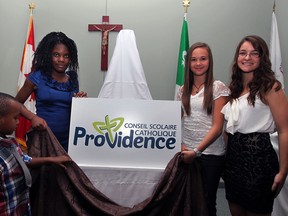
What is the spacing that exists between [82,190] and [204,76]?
99cm

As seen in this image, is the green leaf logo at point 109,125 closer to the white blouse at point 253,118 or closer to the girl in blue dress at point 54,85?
the girl in blue dress at point 54,85

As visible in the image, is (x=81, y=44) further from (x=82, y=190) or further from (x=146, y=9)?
(x=82, y=190)

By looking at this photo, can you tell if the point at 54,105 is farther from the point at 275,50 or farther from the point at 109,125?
the point at 275,50

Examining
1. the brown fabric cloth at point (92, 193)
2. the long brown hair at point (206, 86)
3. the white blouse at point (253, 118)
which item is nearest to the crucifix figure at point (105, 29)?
the long brown hair at point (206, 86)

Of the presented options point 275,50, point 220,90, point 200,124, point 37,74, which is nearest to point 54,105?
point 37,74

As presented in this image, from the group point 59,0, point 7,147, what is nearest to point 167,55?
point 59,0

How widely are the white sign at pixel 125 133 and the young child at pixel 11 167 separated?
0.32 m

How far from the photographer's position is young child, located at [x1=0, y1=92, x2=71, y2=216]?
1.29 metres

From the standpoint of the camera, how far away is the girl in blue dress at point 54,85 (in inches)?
73.2

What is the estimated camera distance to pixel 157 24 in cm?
384

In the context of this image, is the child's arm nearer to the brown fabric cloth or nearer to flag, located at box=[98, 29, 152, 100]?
the brown fabric cloth

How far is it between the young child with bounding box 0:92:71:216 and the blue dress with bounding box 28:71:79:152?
463mm

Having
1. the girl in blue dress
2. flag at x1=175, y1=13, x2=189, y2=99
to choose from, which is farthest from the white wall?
the girl in blue dress

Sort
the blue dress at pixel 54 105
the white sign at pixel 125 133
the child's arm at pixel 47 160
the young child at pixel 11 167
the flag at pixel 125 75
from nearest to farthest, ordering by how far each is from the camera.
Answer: the young child at pixel 11 167, the child's arm at pixel 47 160, the white sign at pixel 125 133, the blue dress at pixel 54 105, the flag at pixel 125 75
